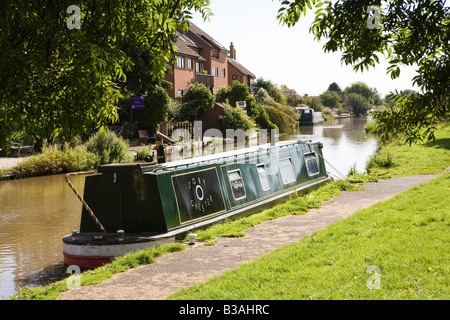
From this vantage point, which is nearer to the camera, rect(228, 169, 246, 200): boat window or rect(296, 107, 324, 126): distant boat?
rect(228, 169, 246, 200): boat window

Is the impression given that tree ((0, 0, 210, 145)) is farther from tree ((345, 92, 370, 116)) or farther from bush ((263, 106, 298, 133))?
tree ((345, 92, 370, 116))

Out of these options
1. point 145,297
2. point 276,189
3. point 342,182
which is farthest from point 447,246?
point 342,182

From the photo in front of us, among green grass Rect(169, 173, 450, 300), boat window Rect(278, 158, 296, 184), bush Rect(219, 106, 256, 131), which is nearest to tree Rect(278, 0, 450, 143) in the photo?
green grass Rect(169, 173, 450, 300)

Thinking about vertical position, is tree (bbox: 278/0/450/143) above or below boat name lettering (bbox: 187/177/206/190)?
above

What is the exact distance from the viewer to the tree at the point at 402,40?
15.3 feet

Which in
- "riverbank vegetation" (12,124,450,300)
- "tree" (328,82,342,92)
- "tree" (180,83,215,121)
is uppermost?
"tree" (328,82,342,92)

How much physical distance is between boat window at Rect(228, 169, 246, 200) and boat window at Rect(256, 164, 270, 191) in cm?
92

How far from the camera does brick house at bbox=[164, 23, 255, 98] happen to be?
126 ft

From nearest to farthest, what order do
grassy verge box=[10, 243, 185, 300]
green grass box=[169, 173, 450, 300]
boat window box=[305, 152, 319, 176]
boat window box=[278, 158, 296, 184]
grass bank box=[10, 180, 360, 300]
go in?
green grass box=[169, 173, 450, 300] < grassy verge box=[10, 243, 185, 300] < grass bank box=[10, 180, 360, 300] < boat window box=[278, 158, 296, 184] < boat window box=[305, 152, 319, 176]

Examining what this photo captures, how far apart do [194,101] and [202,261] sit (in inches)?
1175

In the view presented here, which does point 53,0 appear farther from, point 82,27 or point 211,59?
point 211,59

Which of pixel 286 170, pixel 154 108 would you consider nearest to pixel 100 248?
pixel 286 170

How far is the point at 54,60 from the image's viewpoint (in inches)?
191

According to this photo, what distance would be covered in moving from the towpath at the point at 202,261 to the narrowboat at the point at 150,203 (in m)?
0.96
